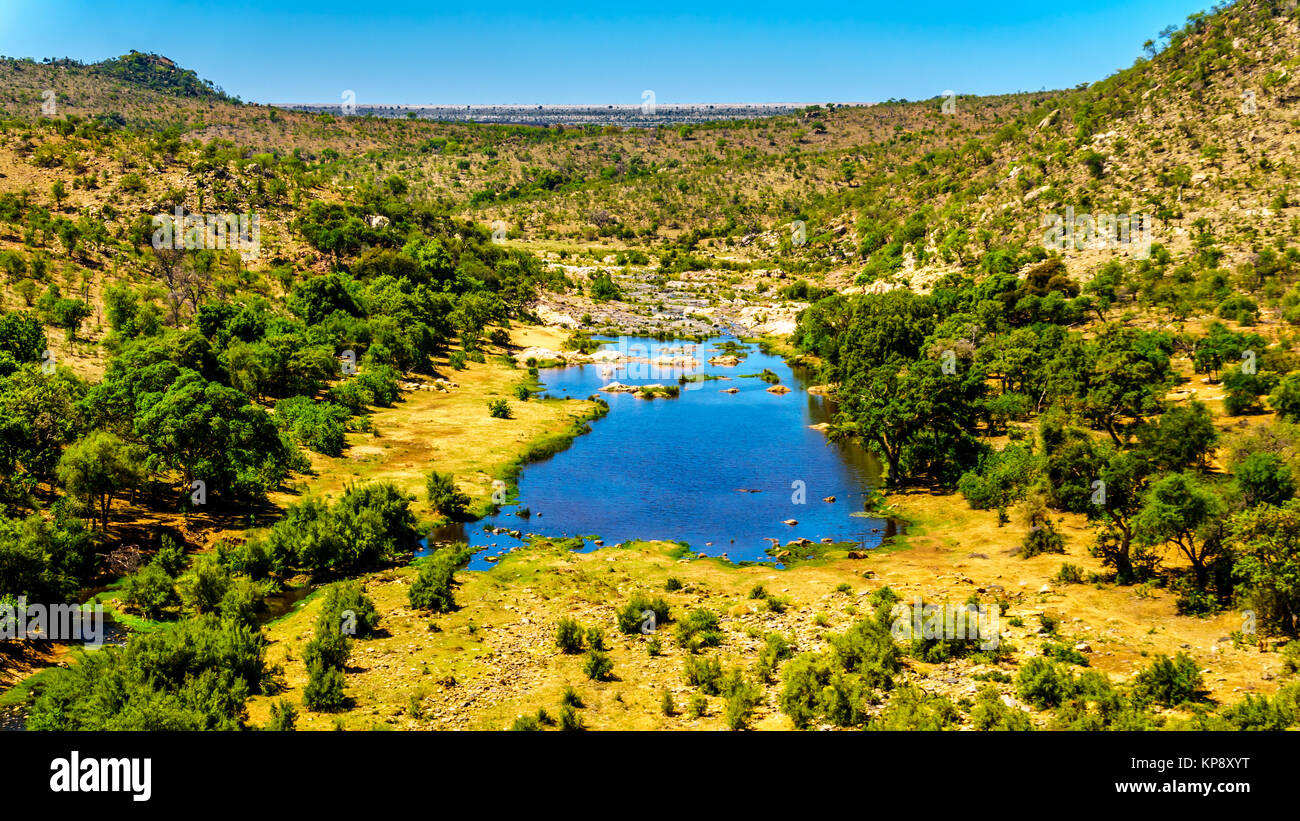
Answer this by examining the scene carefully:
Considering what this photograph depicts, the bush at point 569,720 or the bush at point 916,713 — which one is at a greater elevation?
the bush at point 916,713

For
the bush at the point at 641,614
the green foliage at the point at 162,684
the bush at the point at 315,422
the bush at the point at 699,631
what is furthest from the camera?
the bush at the point at 315,422

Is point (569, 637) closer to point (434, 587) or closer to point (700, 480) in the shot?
point (434, 587)

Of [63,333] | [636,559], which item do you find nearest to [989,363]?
[636,559]

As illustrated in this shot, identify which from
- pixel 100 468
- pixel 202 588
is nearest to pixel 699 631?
pixel 202 588


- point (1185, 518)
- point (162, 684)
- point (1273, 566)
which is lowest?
point (162, 684)

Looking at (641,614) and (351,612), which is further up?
(351,612)

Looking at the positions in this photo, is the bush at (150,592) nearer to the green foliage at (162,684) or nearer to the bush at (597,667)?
the green foliage at (162,684)

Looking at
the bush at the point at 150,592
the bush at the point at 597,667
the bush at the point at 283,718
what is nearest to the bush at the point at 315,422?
the bush at the point at 150,592

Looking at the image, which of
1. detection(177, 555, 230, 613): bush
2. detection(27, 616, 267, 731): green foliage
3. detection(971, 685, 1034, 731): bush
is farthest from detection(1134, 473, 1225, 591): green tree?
detection(177, 555, 230, 613): bush
